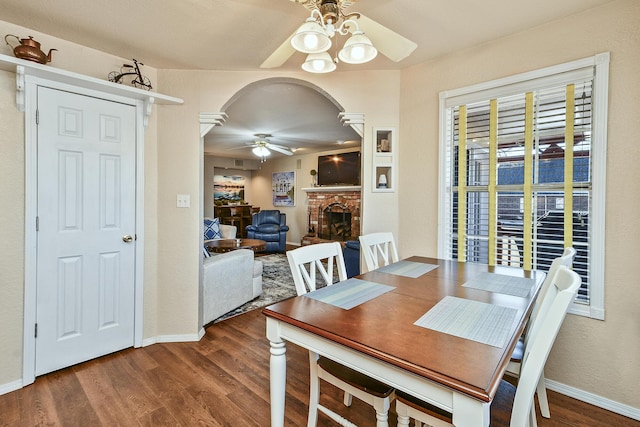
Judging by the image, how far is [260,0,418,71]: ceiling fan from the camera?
1276mm

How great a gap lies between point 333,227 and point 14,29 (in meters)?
6.03

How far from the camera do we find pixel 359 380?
1.29 meters

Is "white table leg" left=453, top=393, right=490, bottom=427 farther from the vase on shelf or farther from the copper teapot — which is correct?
the copper teapot

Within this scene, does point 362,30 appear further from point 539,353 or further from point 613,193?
point 613,193

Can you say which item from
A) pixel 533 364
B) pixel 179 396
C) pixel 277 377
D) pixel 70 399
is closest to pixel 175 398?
pixel 179 396

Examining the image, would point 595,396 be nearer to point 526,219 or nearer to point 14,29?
point 526,219

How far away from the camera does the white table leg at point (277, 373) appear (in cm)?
125

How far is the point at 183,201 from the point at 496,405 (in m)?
2.57

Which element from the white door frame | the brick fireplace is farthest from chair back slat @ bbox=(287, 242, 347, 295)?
the brick fireplace

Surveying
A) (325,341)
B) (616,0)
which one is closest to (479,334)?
(325,341)

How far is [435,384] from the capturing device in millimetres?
853

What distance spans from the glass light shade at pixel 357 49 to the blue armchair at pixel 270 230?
5.64 metres

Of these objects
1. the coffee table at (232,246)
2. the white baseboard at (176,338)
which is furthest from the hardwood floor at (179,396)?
the coffee table at (232,246)

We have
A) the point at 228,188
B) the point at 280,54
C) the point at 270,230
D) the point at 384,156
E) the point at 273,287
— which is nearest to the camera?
the point at 280,54
